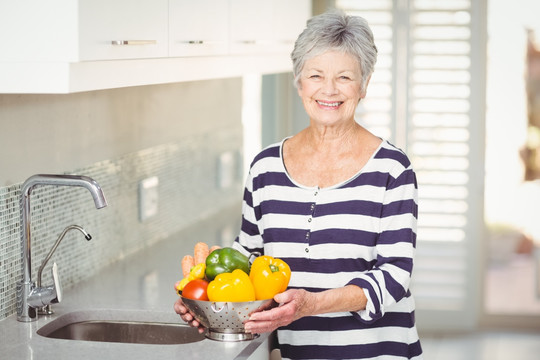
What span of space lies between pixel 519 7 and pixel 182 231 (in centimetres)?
256

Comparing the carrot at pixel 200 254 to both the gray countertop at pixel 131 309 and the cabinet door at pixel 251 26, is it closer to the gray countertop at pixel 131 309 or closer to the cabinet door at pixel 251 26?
the gray countertop at pixel 131 309

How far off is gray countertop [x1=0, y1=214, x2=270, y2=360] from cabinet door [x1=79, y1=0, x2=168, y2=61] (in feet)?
1.87

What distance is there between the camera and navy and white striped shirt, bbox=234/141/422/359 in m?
1.69

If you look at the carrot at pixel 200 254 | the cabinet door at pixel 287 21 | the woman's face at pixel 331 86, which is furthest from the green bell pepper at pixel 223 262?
the cabinet door at pixel 287 21

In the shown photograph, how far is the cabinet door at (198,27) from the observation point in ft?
6.20

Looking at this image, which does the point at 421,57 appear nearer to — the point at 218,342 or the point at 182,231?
the point at 182,231

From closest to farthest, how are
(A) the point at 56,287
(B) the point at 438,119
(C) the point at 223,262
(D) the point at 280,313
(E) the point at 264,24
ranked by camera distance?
(D) the point at 280,313 → (C) the point at 223,262 → (A) the point at 56,287 → (E) the point at 264,24 → (B) the point at 438,119

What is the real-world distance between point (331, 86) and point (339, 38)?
0.10 m

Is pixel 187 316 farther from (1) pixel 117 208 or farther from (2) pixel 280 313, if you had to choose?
(1) pixel 117 208

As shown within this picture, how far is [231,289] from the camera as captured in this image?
1.54 m

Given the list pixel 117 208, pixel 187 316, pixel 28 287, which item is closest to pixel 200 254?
pixel 187 316

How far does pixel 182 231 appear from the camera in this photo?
291 centimetres

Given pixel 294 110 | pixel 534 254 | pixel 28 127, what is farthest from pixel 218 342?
pixel 534 254

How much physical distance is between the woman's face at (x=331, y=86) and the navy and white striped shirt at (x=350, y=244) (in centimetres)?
13
